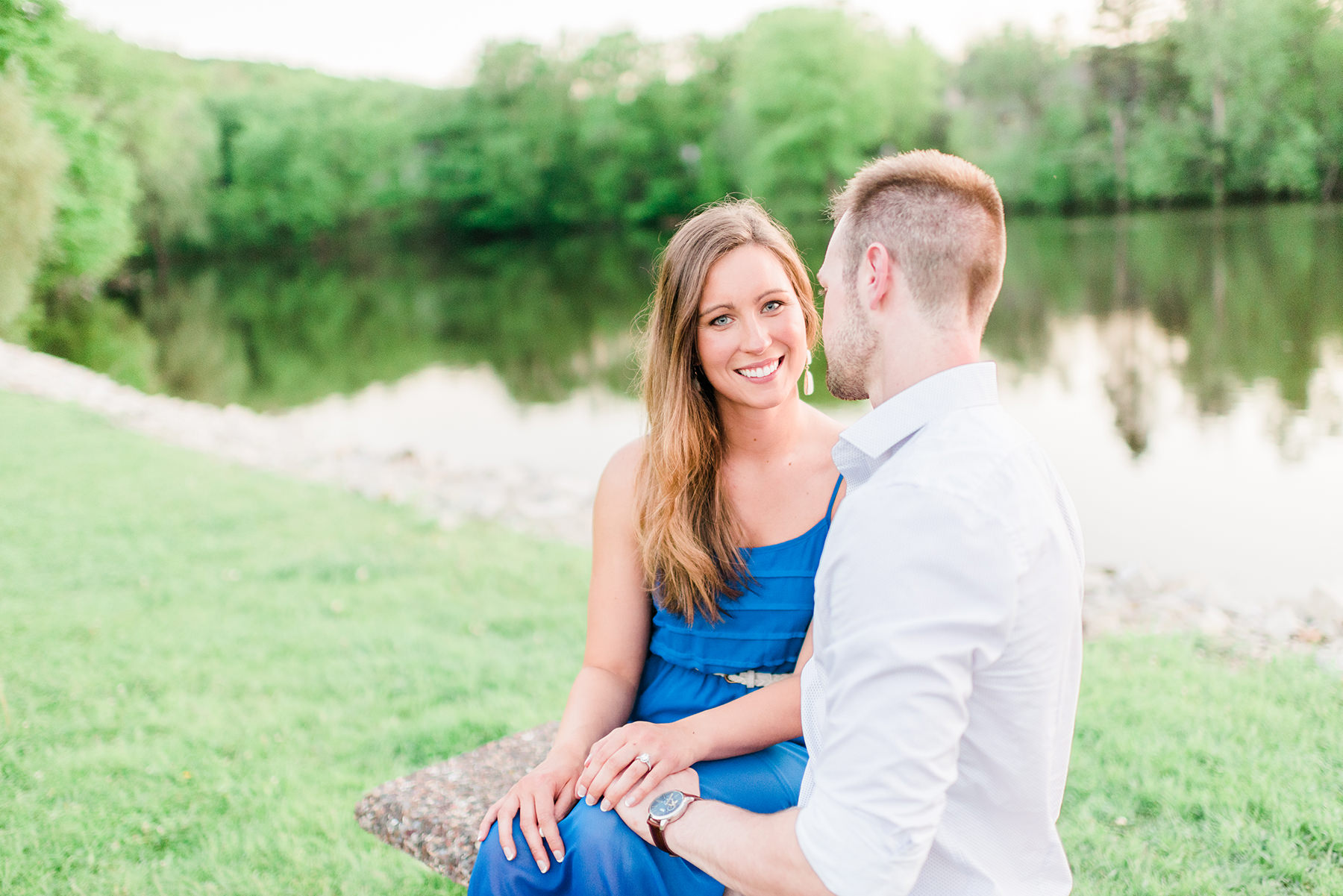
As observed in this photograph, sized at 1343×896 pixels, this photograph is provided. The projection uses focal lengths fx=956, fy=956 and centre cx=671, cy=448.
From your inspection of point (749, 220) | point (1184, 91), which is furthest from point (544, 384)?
point (1184, 91)

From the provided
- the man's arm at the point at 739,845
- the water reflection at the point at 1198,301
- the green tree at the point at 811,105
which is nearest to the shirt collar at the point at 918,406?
the man's arm at the point at 739,845

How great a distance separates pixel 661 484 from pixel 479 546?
14.8 ft

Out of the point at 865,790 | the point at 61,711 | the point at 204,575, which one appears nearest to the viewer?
the point at 865,790

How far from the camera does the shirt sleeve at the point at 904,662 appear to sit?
4.27ft

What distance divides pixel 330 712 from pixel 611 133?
56673mm

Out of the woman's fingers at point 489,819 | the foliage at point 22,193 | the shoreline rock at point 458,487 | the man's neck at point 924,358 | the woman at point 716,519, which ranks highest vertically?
the foliage at point 22,193

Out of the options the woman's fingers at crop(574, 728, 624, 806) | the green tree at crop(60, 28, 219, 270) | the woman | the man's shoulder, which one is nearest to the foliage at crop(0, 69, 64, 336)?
the green tree at crop(60, 28, 219, 270)

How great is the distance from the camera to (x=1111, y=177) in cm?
3853

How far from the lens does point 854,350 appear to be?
5.47 feet

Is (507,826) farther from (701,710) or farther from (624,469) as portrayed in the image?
(624,469)

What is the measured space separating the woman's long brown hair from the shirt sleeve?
1.09 metres

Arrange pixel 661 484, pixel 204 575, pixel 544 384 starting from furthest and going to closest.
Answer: pixel 544 384, pixel 204 575, pixel 661 484

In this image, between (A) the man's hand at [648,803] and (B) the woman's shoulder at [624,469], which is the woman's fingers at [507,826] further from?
(B) the woman's shoulder at [624,469]

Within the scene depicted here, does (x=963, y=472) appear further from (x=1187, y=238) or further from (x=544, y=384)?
(x=1187, y=238)
